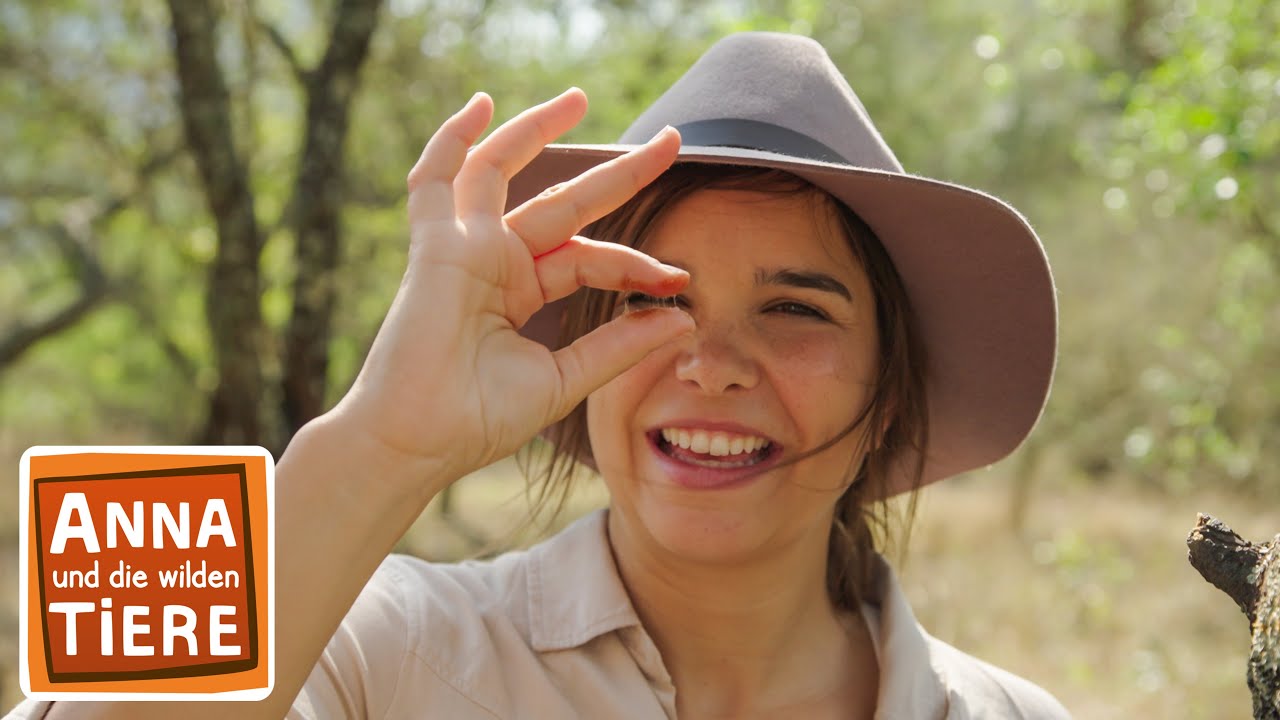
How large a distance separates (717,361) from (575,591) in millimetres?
484

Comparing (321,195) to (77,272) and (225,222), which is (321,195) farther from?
(77,272)

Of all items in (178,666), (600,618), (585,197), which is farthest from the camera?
(600,618)

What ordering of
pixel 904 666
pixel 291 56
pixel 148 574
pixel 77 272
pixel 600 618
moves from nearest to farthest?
pixel 148 574 < pixel 600 618 < pixel 904 666 < pixel 291 56 < pixel 77 272

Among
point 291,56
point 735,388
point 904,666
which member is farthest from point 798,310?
point 291,56

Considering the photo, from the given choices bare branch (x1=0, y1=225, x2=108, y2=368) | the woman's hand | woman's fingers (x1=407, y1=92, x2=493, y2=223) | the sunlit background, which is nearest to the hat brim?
the woman's hand

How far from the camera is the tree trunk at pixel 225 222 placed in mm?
5930

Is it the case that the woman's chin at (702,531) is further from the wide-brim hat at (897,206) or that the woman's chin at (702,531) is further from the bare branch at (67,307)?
the bare branch at (67,307)

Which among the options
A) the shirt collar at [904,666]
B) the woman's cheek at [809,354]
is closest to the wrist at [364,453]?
the woman's cheek at [809,354]

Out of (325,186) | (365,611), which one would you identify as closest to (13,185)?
(325,186)

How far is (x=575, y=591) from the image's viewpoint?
7.01ft

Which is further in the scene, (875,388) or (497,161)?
(875,388)

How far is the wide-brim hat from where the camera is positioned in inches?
81.2

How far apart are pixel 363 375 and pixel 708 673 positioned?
3.29 ft

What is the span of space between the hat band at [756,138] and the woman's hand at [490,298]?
0.43 m
